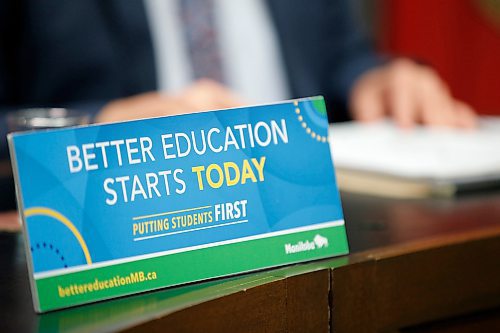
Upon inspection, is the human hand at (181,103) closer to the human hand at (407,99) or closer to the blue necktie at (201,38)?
the human hand at (407,99)

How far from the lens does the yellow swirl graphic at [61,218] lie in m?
0.43

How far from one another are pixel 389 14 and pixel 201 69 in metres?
1.16

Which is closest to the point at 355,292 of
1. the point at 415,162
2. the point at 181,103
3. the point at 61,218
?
the point at 61,218

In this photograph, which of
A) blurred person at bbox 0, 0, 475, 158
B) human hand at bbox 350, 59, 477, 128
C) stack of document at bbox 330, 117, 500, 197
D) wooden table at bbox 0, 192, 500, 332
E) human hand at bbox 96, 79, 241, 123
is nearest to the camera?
wooden table at bbox 0, 192, 500, 332

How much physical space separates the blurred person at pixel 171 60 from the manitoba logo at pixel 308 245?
2.30 feet

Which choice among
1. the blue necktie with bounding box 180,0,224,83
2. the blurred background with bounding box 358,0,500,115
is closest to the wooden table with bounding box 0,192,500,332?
the blue necktie with bounding box 180,0,224,83

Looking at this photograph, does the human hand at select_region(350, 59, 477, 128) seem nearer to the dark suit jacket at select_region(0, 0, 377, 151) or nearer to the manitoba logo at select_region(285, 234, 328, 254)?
the dark suit jacket at select_region(0, 0, 377, 151)

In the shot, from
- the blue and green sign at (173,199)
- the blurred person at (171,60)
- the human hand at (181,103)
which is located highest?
the blurred person at (171,60)

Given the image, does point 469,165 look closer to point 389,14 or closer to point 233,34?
point 233,34

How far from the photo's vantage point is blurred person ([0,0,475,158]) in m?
1.33

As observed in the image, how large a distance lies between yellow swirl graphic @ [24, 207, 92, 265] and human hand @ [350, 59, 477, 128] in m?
0.76

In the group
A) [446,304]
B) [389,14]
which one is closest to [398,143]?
[446,304]

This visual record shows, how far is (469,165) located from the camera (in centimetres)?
82

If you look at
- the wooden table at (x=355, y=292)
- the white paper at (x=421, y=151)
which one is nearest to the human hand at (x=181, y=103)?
the white paper at (x=421, y=151)
